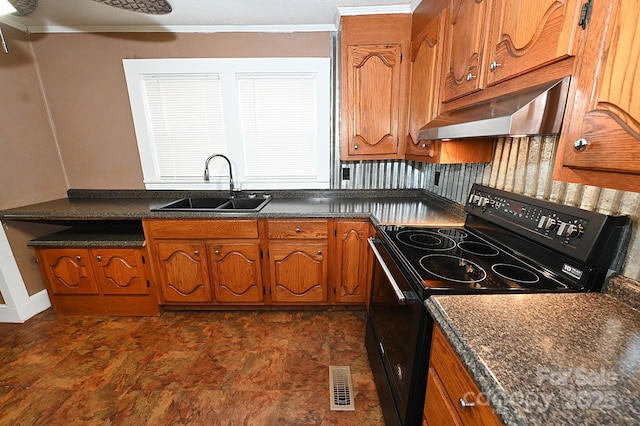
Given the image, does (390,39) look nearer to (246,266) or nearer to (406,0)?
(406,0)

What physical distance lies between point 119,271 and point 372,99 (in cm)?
238

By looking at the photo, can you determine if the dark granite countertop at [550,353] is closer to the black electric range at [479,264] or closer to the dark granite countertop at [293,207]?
the black electric range at [479,264]

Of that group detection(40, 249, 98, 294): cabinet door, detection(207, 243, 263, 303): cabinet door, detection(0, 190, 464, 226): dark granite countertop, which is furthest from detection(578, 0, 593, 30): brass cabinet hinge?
detection(40, 249, 98, 294): cabinet door

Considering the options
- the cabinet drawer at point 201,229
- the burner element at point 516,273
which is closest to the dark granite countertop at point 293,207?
the cabinet drawer at point 201,229

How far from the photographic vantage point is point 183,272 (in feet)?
6.97

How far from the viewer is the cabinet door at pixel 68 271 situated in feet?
6.84

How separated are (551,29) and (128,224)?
303 centimetres

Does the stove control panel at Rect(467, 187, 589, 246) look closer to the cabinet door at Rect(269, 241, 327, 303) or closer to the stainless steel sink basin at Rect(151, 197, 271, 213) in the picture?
the cabinet door at Rect(269, 241, 327, 303)

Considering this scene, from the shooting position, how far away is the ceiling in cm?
182

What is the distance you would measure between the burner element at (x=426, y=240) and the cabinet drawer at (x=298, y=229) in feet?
2.18

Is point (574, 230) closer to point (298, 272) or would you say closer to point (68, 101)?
point (298, 272)

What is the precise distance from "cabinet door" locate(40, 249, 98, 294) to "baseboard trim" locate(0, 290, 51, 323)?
0.26 meters

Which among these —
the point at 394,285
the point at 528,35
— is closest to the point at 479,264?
the point at 394,285

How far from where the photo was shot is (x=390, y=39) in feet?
6.20
